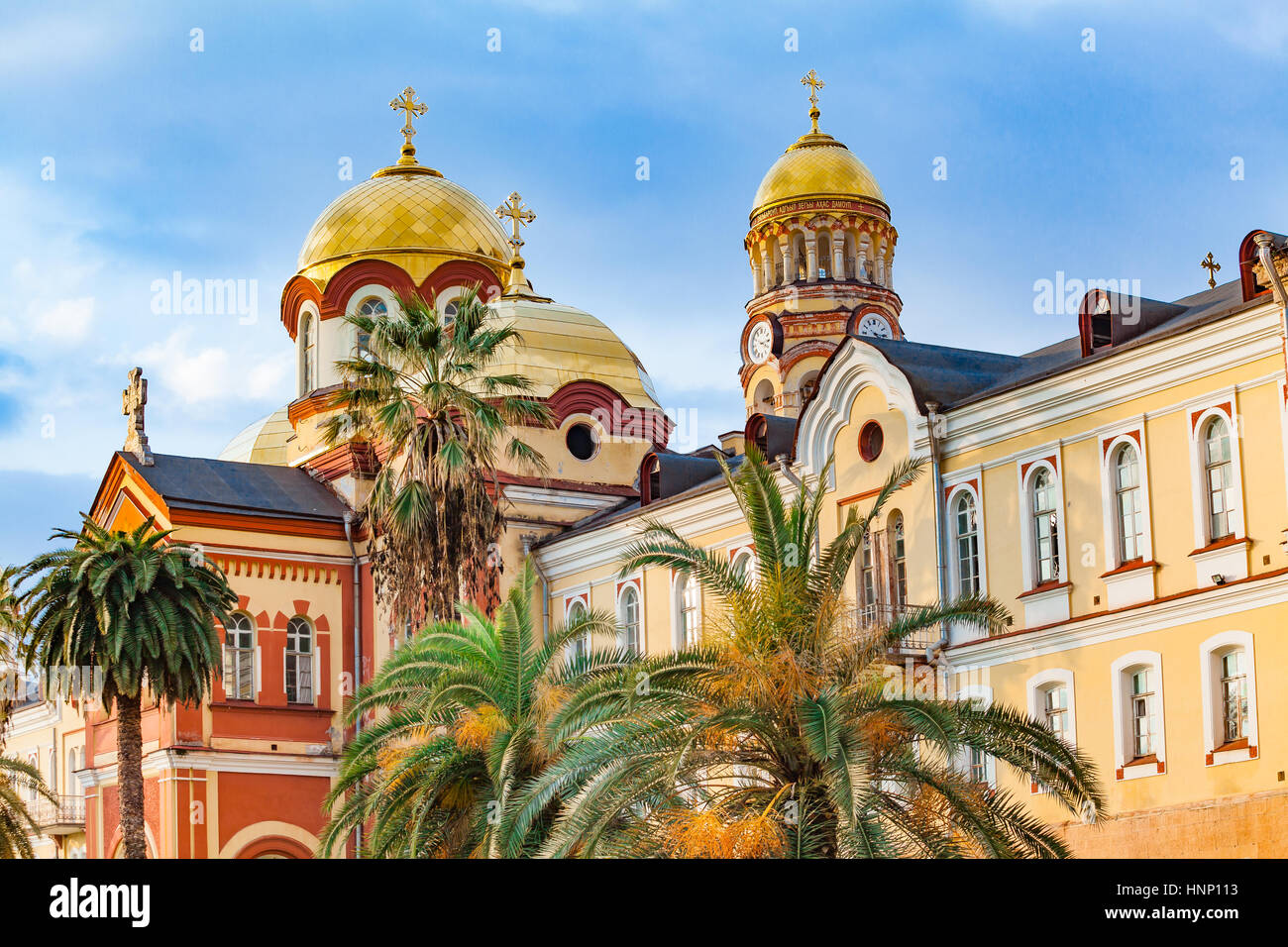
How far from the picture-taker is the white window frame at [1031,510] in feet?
110

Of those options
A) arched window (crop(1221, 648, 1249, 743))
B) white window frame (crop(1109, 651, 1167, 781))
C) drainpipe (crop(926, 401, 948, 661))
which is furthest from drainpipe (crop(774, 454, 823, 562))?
arched window (crop(1221, 648, 1249, 743))

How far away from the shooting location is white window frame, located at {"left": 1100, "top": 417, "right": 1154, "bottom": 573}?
105 feet

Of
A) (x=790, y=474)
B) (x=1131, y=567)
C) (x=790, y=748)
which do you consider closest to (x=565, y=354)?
(x=790, y=474)

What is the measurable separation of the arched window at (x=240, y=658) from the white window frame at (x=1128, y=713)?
2189 cm

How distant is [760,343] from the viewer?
202ft

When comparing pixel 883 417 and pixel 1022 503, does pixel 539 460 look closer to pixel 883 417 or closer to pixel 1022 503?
pixel 883 417

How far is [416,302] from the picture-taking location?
132 feet

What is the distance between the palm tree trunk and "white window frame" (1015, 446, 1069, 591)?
17232 millimetres

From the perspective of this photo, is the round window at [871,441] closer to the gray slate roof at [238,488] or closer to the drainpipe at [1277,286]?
the drainpipe at [1277,286]

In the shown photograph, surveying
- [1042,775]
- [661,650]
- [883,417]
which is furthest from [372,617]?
[1042,775]

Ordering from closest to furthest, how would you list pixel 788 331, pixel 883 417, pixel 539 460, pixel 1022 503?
pixel 1022 503 → pixel 883 417 → pixel 539 460 → pixel 788 331

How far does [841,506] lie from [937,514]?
2416 millimetres

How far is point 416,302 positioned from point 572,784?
16.1 meters
